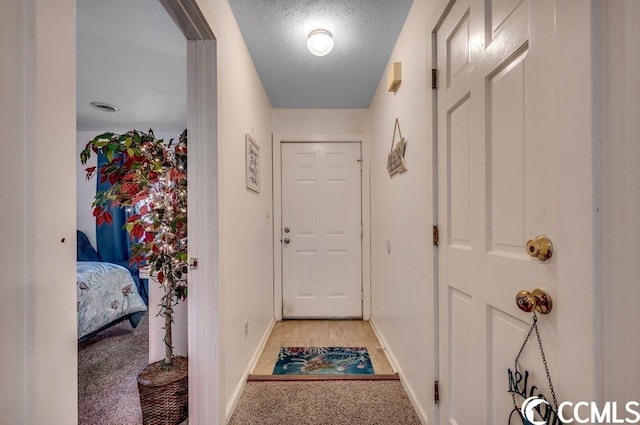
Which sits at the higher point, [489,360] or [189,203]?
[189,203]

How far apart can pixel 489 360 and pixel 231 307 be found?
1.28m

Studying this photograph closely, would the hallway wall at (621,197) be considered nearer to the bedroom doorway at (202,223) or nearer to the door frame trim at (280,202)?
the bedroom doorway at (202,223)

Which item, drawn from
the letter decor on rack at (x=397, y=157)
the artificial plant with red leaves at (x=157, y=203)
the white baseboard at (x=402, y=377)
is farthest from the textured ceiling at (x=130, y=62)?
the white baseboard at (x=402, y=377)

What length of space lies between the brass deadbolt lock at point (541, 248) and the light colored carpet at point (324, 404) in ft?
4.26

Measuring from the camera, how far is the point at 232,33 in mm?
1740

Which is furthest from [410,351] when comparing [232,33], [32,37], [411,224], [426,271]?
[232,33]

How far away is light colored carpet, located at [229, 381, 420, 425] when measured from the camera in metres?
1.58

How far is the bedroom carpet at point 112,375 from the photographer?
64.8 inches

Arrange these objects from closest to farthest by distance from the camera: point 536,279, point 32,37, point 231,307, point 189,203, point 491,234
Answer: point 32,37 < point 536,279 < point 491,234 < point 189,203 < point 231,307

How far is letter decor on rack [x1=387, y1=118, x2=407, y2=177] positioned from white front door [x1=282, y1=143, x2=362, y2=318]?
98 centimetres

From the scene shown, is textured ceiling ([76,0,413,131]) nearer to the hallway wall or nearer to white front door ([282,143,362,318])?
white front door ([282,143,362,318])

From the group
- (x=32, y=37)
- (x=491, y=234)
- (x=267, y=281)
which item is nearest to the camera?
(x=32, y=37)

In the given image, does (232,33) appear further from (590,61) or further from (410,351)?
(410,351)

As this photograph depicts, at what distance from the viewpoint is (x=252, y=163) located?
2.26 meters
